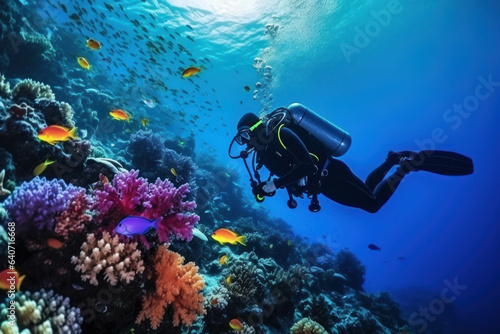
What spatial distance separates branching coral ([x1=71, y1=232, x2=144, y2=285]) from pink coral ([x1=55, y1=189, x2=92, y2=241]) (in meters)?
0.20

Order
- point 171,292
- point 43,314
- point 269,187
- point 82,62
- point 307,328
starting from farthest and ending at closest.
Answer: point 82,62
point 269,187
point 307,328
point 171,292
point 43,314

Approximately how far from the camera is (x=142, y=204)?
3055 millimetres

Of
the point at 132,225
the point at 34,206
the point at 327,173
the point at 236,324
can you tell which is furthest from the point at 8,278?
the point at 327,173

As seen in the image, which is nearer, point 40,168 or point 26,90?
point 40,168

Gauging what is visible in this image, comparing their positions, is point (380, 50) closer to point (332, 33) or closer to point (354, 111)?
point (332, 33)

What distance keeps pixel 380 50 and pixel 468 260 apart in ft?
336

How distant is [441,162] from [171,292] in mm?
6670

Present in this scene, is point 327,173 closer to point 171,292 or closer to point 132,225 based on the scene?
point 171,292

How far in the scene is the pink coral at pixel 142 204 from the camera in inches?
112

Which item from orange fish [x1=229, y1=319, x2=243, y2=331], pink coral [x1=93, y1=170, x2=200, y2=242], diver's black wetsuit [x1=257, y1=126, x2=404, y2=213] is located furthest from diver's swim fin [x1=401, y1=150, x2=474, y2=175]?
pink coral [x1=93, y1=170, x2=200, y2=242]

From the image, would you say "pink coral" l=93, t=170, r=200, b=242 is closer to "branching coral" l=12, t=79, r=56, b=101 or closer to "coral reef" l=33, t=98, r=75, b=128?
"coral reef" l=33, t=98, r=75, b=128

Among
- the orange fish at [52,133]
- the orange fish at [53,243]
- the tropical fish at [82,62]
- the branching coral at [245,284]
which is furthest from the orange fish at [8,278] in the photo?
the tropical fish at [82,62]

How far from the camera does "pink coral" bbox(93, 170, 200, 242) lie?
283 cm

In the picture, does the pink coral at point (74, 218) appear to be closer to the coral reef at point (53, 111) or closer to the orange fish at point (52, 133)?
the orange fish at point (52, 133)
